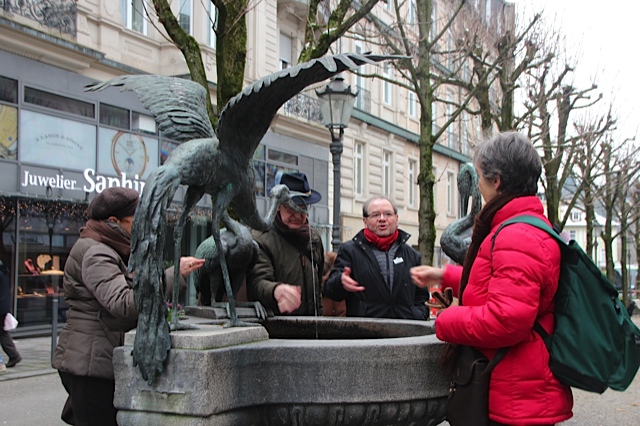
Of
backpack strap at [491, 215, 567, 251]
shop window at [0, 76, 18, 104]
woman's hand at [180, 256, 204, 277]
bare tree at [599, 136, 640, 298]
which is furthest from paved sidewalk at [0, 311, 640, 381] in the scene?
bare tree at [599, 136, 640, 298]

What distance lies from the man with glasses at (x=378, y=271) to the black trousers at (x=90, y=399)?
1.62 meters

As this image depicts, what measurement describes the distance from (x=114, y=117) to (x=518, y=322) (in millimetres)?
15159

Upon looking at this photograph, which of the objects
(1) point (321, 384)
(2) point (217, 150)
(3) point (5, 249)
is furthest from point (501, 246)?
(3) point (5, 249)

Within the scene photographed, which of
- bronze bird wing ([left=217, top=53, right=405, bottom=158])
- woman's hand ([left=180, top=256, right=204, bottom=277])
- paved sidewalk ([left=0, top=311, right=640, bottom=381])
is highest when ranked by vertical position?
bronze bird wing ([left=217, top=53, right=405, bottom=158])

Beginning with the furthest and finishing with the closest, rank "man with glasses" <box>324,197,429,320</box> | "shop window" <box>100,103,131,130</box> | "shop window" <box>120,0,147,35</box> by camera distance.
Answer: "shop window" <box>120,0,147,35</box> < "shop window" <box>100,103,131,130</box> < "man with glasses" <box>324,197,429,320</box>

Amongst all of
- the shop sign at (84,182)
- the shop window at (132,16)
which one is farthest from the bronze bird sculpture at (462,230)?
the shop window at (132,16)

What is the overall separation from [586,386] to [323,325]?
2053 millimetres

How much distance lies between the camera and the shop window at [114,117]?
52.9 ft

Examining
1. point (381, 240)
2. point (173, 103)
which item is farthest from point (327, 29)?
point (173, 103)

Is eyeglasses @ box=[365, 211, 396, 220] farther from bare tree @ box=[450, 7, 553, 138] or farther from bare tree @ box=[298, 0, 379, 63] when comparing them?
bare tree @ box=[450, 7, 553, 138]

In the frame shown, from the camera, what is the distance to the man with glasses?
4.66m

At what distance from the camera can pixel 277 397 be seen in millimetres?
2895

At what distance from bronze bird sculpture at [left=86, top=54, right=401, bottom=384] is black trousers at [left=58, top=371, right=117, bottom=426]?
669 millimetres

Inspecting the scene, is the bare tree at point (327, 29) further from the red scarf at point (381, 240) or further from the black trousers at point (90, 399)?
the black trousers at point (90, 399)
